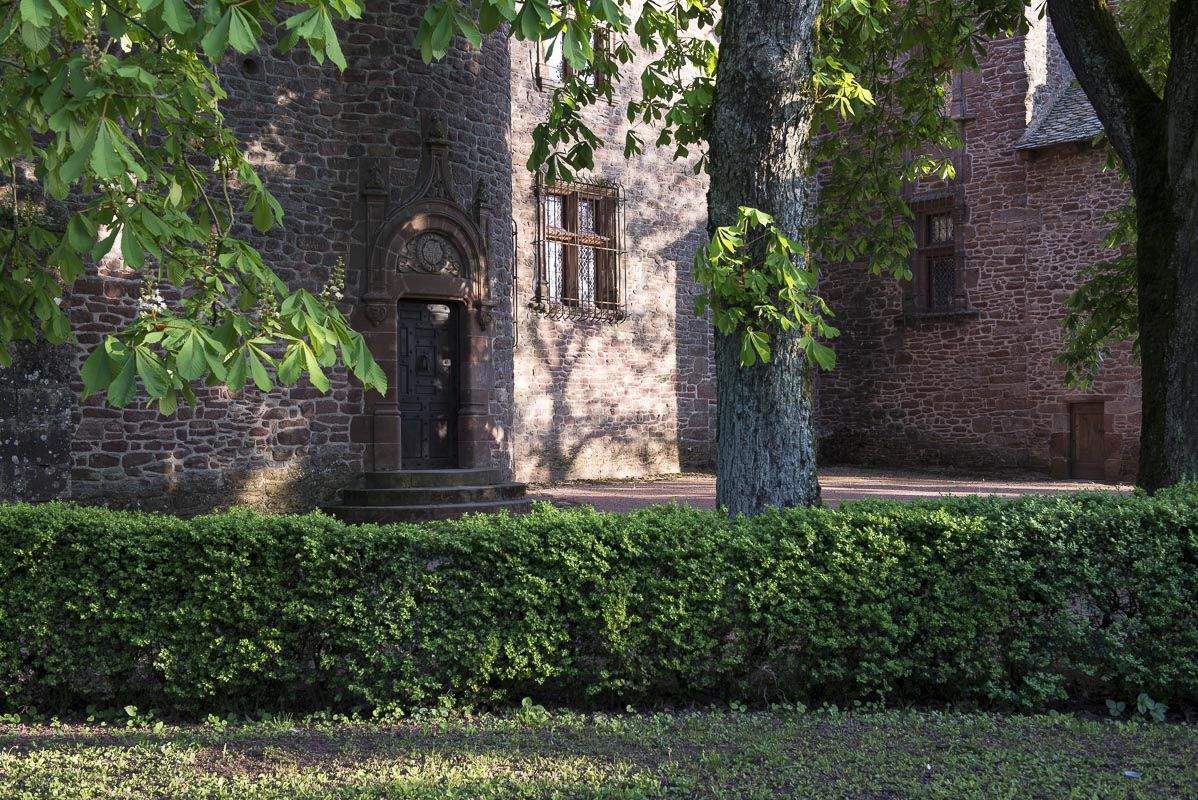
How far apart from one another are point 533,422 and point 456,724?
1056cm

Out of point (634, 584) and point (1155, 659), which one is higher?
point (634, 584)

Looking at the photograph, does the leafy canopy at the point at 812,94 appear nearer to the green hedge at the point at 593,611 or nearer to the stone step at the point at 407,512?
the green hedge at the point at 593,611

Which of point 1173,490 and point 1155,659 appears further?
point 1173,490

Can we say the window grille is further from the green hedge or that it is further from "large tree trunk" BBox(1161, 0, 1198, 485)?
the green hedge

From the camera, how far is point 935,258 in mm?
18609

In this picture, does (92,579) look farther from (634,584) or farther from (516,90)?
(516,90)

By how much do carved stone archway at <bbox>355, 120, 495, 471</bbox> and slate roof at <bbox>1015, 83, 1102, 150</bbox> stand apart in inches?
403

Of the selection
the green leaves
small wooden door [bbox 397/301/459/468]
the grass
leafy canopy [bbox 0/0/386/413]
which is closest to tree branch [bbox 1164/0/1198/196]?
the green leaves

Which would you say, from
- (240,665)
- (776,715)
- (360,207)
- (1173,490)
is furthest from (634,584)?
Answer: (360,207)

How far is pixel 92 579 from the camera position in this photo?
4.68 metres

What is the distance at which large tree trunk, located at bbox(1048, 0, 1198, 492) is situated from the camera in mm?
6227

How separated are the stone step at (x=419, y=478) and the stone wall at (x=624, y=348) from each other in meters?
3.28

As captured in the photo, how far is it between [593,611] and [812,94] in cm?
319

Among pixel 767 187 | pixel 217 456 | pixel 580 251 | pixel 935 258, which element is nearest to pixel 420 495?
pixel 217 456
